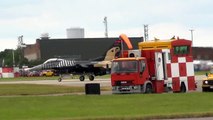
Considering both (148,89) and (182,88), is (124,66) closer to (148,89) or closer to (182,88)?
(148,89)

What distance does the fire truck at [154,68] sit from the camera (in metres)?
31.3

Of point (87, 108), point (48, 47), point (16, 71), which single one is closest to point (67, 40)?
point (48, 47)

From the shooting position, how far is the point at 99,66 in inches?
2539

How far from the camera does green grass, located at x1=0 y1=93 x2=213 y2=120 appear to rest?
19000mm

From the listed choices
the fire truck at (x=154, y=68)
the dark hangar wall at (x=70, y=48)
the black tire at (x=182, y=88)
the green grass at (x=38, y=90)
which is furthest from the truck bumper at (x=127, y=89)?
the dark hangar wall at (x=70, y=48)

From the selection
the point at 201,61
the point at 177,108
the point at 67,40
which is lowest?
the point at 177,108

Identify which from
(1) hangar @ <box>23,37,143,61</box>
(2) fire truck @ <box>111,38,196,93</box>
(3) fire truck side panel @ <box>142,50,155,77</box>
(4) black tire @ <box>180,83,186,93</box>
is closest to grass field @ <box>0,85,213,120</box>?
(2) fire truck @ <box>111,38,196,93</box>

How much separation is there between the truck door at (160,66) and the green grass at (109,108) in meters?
5.12

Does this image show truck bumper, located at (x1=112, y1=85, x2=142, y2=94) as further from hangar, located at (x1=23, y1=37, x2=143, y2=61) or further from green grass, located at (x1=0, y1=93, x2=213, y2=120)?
hangar, located at (x1=23, y1=37, x2=143, y2=61)

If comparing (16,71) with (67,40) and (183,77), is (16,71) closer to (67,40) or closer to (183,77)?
(67,40)

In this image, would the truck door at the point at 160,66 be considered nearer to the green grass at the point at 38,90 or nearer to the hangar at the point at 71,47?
the green grass at the point at 38,90

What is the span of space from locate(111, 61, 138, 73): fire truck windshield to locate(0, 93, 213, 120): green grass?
464 cm

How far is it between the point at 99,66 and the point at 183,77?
3189 centimetres

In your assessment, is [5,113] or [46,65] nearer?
[5,113]
